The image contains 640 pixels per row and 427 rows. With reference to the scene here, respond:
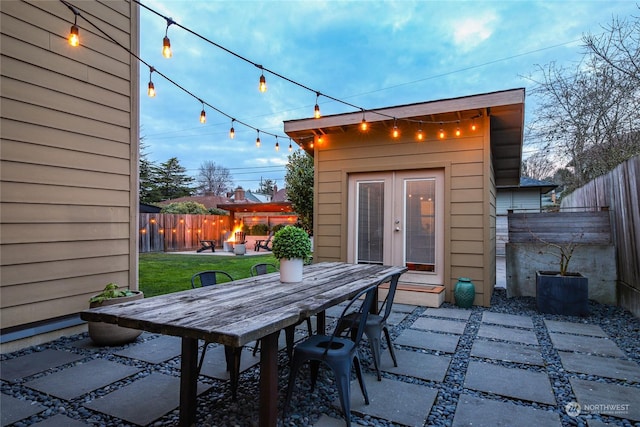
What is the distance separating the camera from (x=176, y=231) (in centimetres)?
1402

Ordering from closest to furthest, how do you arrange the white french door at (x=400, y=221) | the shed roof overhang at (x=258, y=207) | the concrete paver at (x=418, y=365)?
1. the concrete paver at (x=418, y=365)
2. the white french door at (x=400, y=221)
3. the shed roof overhang at (x=258, y=207)

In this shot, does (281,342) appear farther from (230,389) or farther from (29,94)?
(29,94)

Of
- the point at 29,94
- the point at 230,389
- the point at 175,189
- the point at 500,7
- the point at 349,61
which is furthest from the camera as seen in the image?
the point at 175,189

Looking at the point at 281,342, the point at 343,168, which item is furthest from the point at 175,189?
the point at 281,342

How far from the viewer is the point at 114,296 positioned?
3.02 meters

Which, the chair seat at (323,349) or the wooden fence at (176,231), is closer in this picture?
the chair seat at (323,349)

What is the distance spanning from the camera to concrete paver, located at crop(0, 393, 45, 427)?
5.85 ft

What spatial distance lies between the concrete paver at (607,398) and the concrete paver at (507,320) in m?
1.43

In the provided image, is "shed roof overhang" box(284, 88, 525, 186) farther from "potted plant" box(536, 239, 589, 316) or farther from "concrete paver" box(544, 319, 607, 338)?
"concrete paver" box(544, 319, 607, 338)

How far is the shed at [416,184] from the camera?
14.7 ft

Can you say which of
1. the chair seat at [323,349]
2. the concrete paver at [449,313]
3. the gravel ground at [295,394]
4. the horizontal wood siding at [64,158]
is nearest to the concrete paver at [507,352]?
the gravel ground at [295,394]

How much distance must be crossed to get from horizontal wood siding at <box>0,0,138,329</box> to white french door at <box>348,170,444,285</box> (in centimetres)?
314

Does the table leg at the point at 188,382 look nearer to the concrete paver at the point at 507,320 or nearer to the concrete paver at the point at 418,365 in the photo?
the concrete paver at the point at 418,365

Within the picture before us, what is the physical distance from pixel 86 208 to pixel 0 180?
0.70 meters
